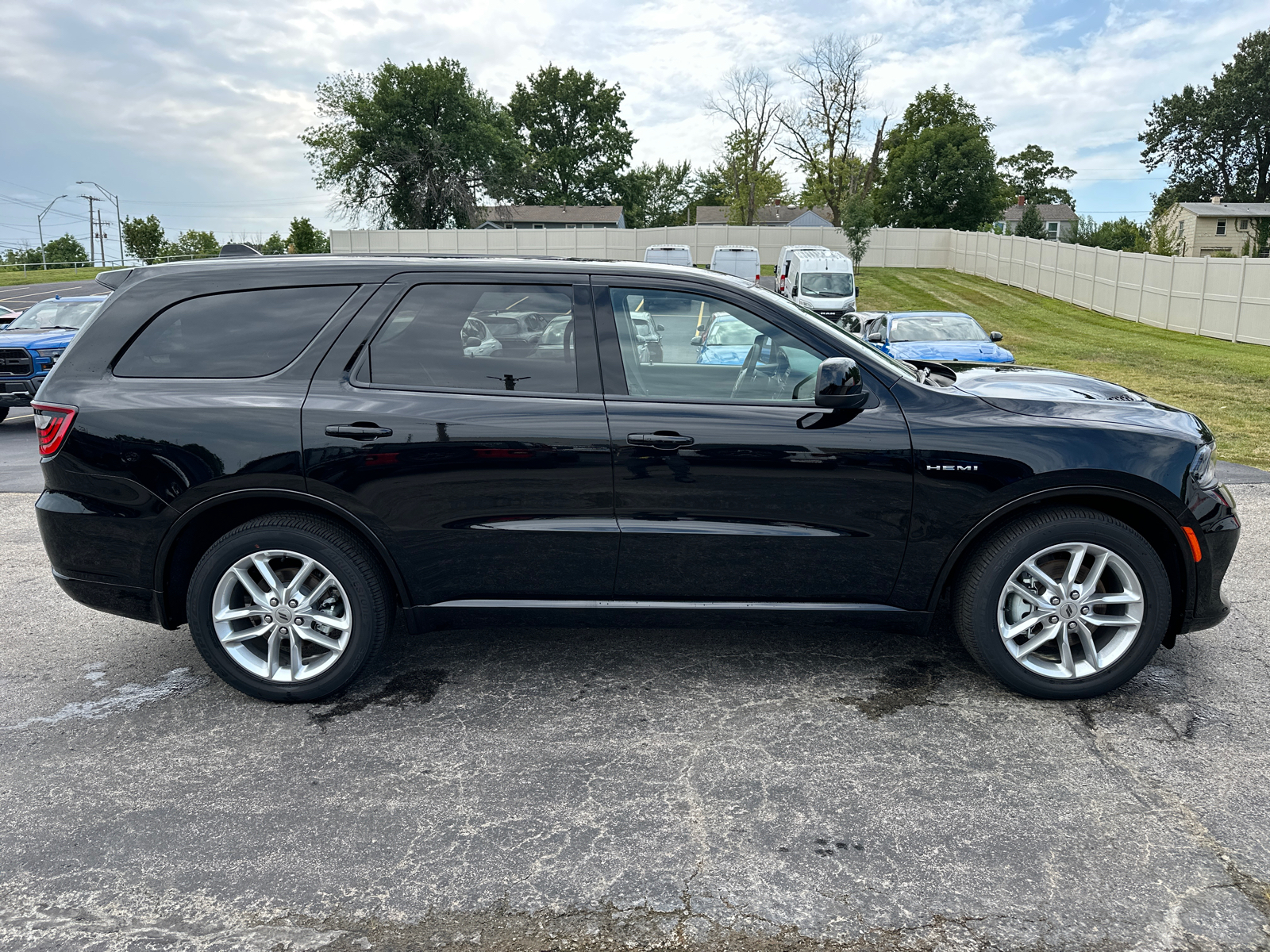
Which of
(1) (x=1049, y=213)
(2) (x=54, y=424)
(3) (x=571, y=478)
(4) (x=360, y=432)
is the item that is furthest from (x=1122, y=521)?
(1) (x=1049, y=213)

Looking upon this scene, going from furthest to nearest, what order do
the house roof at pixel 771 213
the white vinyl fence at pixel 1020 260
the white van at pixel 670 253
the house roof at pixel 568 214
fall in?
the house roof at pixel 771 213 < the house roof at pixel 568 214 < the white van at pixel 670 253 < the white vinyl fence at pixel 1020 260

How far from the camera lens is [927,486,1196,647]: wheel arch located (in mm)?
3785

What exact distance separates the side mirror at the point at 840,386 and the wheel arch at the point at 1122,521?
0.70 meters

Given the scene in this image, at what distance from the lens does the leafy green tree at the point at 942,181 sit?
68.4 meters

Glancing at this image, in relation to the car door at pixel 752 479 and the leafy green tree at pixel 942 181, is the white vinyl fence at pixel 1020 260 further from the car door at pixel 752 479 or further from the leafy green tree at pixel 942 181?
the leafy green tree at pixel 942 181

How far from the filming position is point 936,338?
1560cm

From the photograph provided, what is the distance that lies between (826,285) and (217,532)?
2757 cm

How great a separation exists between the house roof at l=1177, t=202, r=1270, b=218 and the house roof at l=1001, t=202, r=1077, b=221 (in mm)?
34984

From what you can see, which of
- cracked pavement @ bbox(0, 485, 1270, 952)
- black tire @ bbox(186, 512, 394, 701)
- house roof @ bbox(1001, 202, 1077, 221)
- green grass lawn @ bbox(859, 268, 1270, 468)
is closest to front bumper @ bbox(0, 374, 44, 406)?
cracked pavement @ bbox(0, 485, 1270, 952)

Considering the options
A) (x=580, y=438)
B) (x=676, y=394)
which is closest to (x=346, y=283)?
Result: (x=580, y=438)

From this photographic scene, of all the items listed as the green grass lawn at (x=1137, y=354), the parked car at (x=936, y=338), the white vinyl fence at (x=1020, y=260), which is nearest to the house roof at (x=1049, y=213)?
the white vinyl fence at (x=1020, y=260)

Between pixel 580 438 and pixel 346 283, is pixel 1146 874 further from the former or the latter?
pixel 346 283

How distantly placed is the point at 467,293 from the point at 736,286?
3.62 ft

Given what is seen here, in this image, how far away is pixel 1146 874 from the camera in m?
2.80
